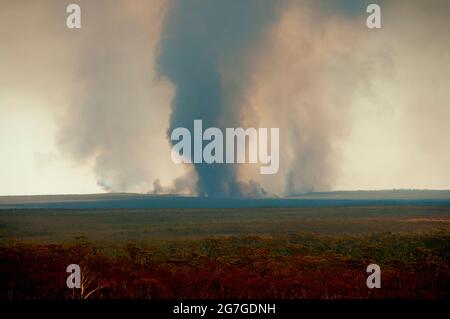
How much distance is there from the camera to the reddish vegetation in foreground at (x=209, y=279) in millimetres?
19797

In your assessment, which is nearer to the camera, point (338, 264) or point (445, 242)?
point (338, 264)

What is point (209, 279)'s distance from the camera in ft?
69.6

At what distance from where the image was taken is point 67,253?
94.3ft

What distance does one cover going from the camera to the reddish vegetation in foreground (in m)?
19.8

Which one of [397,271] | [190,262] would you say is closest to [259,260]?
[190,262]

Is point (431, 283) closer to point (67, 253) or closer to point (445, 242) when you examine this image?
point (67, 253)

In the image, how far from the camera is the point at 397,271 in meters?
25.0
